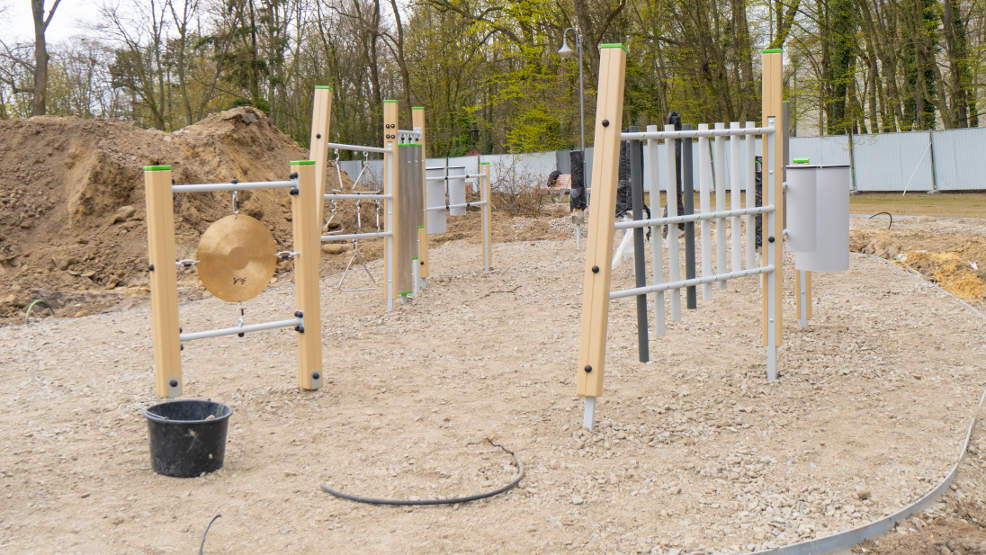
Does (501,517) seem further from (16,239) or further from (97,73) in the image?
(97,73)

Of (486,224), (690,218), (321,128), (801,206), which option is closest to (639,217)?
(690,218)

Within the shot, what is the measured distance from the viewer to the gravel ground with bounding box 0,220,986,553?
348cm

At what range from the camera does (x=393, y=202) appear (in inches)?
339

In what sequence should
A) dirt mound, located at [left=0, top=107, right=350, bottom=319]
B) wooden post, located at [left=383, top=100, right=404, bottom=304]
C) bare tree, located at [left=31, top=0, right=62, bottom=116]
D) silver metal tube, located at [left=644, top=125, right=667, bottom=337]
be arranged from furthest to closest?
bare tree, located at [left=31, top=0, right=62, bottom=116] < dirt mound, located at [left=0, top=107, right=350, bottom=319] < wooden post, located at [left=383, top=100, right=404, bottom=304] < silver metal tube, located at [left=644, top=125, right=667, bottom=337]

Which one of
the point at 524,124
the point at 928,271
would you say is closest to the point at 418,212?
the point at 928,271

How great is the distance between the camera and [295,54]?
32.7m

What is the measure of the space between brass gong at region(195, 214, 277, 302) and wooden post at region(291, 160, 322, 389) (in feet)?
0.69

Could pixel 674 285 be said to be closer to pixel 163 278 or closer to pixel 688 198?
pixel 688 198

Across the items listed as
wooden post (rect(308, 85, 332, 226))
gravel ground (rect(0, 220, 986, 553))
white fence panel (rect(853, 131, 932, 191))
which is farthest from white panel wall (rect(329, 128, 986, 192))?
gravel ground (rect(0, 220, 986, 553))

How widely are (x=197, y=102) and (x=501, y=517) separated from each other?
34313 mm

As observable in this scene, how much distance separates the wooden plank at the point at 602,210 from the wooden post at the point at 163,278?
227cm

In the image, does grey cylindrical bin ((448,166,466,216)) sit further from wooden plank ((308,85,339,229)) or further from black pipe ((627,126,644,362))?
black pipe ((627,126,644,362))

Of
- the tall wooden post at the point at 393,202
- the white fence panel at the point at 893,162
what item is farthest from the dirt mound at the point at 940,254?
the white fence panel at the point at 893,162

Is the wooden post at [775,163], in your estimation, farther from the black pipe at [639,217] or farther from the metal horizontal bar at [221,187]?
the metal horizontal bar at [221,187]
